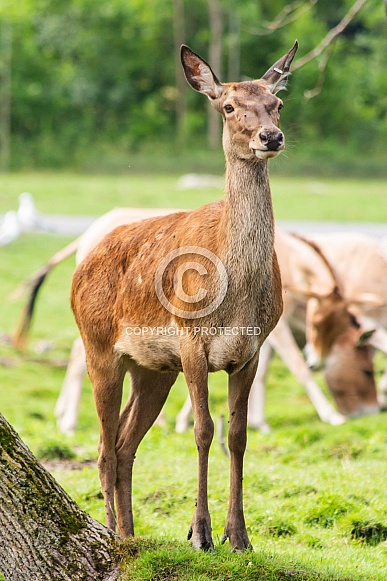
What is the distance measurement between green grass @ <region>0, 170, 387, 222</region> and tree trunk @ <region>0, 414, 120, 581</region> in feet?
70.8

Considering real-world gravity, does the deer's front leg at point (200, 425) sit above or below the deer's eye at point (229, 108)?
below

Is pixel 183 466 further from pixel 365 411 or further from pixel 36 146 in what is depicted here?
pixel 36 146

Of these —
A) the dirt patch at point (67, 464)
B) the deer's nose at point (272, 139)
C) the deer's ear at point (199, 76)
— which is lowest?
the dirt patch at point (67, 464)

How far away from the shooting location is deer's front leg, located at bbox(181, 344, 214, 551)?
16.4ft

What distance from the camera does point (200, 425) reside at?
507 cm

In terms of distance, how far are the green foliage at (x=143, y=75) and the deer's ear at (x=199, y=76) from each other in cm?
3412

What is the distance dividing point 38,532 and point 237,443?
1.15m

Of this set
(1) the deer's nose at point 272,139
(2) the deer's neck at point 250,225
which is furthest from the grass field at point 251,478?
(1) the deer's nose at point 272,139

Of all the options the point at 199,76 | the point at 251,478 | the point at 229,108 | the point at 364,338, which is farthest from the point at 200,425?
the point at 364,338

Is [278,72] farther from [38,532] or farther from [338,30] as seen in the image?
[338,30]

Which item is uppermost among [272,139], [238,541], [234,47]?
[234,47]

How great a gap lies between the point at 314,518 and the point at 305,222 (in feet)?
61.8

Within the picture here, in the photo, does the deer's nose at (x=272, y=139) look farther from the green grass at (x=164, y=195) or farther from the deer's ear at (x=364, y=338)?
the green grass at (x=164, y=195)

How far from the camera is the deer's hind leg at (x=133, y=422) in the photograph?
5.73 meters
